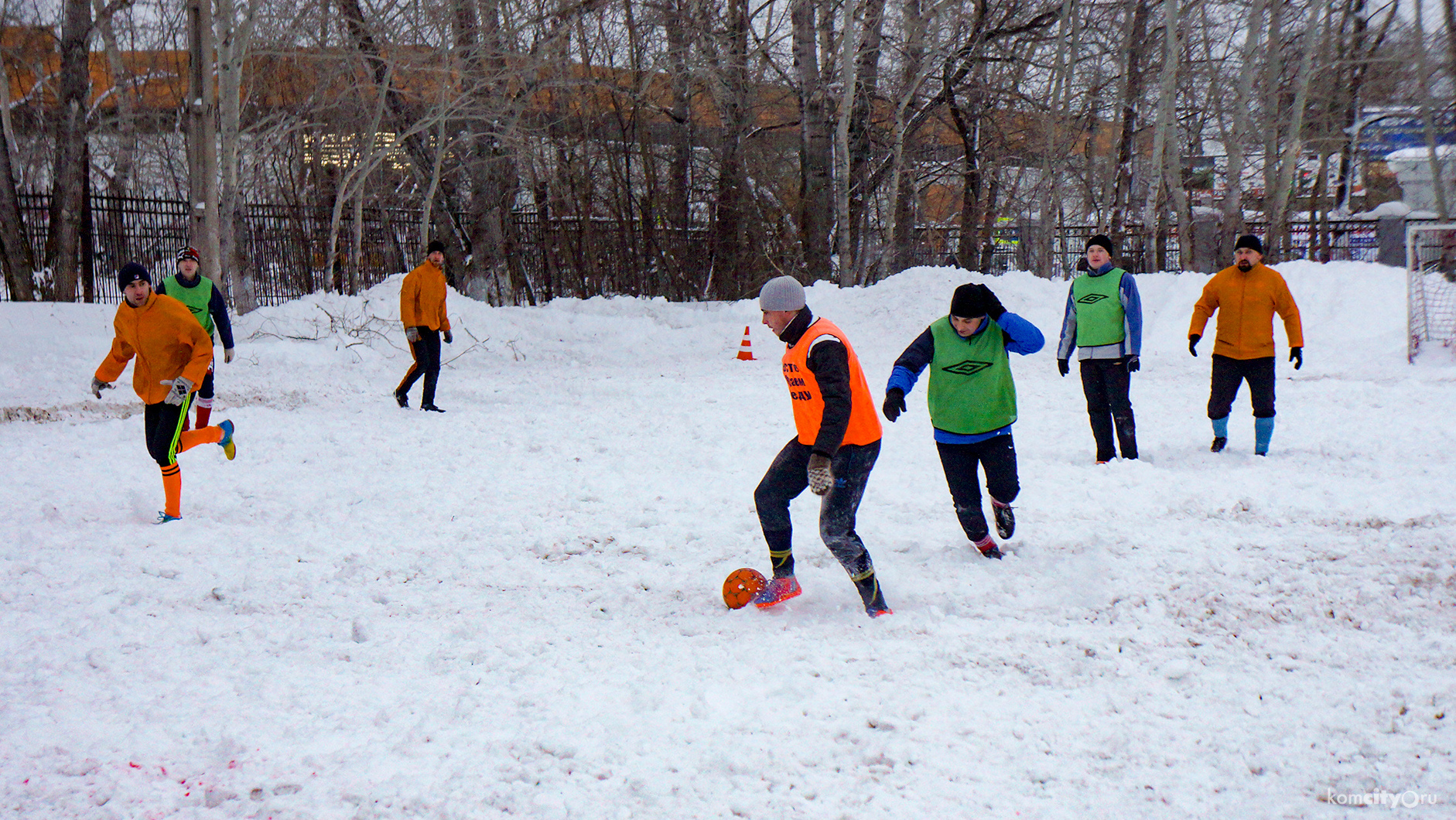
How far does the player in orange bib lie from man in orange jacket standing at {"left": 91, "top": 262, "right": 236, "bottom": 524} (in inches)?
154

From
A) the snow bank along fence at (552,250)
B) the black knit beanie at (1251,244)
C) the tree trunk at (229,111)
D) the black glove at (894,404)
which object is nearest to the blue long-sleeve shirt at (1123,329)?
the black knit beanie at (1251,244)

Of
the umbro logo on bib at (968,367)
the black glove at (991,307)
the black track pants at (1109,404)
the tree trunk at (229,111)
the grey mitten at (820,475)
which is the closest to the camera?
the grey mitten at (820,475)

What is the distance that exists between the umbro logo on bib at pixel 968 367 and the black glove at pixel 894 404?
2.05 ft

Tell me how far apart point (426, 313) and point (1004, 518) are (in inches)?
270

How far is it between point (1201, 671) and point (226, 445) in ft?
21.0

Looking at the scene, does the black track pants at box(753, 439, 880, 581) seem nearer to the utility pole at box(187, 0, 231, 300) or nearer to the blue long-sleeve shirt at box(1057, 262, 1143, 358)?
the blue long-sleeve shirt at box(1057, 262, 1143, 358)

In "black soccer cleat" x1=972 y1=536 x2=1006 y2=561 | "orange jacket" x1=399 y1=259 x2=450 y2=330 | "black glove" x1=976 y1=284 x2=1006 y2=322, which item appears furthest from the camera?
"orange jacket" x1=399 y1=259 x2=450 y2=330

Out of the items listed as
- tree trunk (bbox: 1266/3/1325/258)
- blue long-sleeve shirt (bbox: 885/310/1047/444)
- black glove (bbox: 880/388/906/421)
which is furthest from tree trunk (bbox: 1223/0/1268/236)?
black glove (bbox: 880/388/906/421)

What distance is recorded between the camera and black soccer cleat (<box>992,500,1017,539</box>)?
5.64 metres

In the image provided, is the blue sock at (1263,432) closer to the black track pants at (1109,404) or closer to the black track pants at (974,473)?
the black track pants at (1109,404)

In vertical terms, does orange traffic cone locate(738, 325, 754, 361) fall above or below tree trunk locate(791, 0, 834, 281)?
below

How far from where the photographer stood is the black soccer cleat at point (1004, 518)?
5.64 meters

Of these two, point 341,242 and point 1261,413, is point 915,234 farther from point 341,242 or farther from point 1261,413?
point 1261,413

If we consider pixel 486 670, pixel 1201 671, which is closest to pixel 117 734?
pixel 486 670
